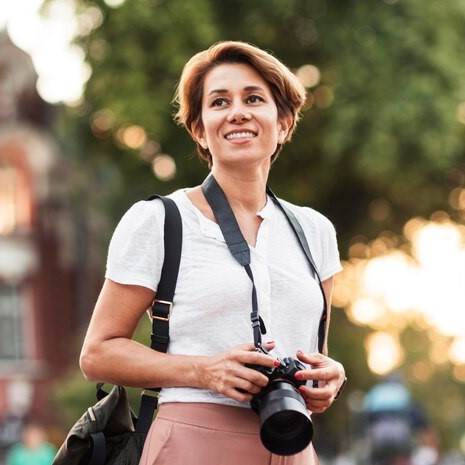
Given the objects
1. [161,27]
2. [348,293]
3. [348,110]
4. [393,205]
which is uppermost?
[161,27]

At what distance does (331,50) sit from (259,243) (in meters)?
19.8

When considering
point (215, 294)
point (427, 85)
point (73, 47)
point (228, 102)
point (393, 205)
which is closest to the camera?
point (215, 294)

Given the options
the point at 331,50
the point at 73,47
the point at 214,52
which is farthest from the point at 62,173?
the point at 214,52

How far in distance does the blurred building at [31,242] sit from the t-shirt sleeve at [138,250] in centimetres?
2695

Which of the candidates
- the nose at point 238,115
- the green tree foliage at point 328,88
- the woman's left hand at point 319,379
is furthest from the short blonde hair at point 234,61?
the green tree foliage at point 328,88

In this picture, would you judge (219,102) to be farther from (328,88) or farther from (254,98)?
(328,88)

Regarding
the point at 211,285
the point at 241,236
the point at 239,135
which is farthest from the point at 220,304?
the point at 239,135

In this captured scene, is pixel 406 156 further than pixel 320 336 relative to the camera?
Yes

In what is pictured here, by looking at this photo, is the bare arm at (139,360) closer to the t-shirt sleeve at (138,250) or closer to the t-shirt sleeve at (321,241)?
the t-shirt sleeve at (138,250)

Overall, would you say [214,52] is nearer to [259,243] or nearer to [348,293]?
[259,243]

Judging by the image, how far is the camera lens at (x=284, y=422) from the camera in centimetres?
289

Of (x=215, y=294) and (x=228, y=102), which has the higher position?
(x=228, y=102)

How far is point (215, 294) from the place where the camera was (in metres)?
3.11

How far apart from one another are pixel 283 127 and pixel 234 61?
251 mm
